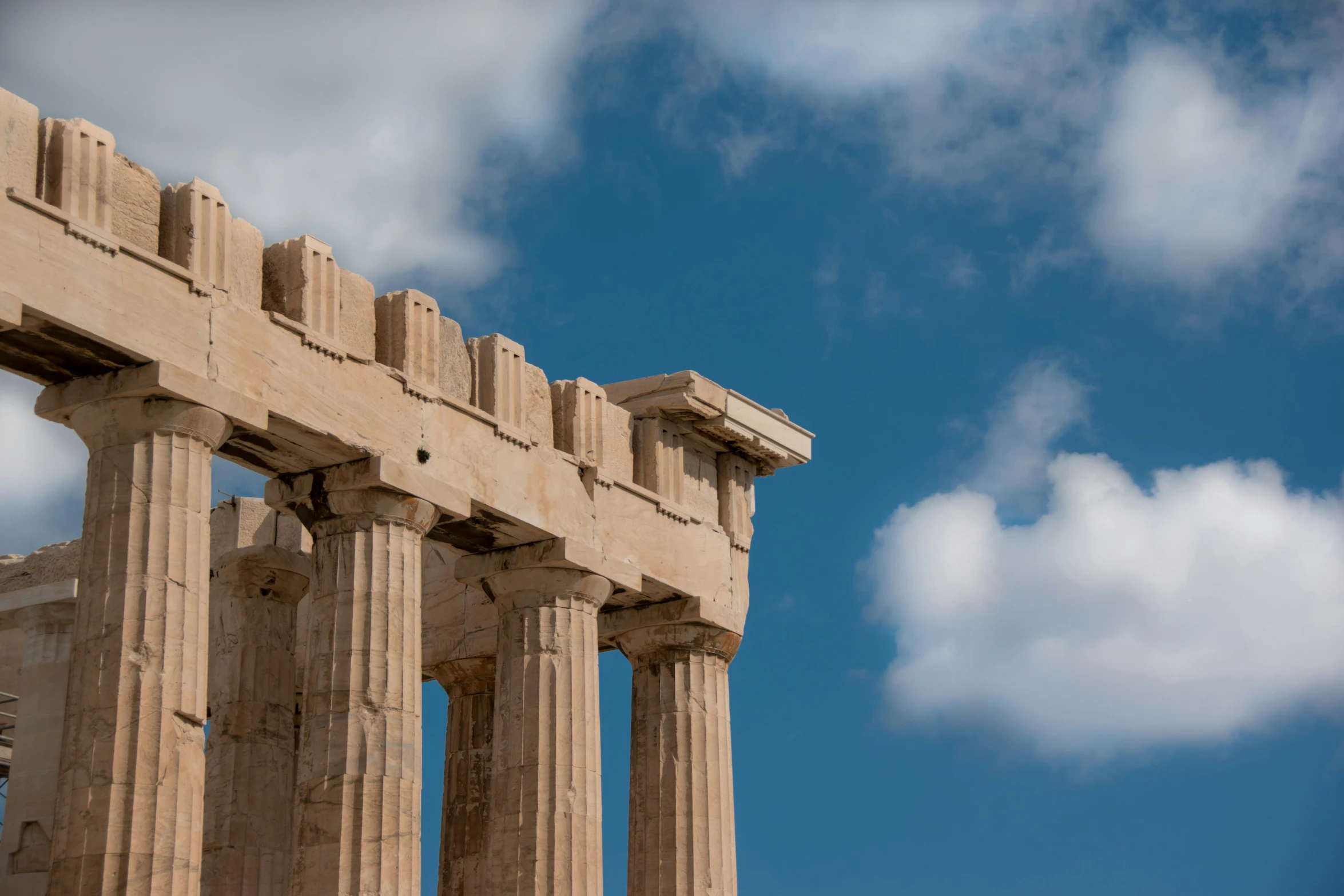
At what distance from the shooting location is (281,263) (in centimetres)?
2531

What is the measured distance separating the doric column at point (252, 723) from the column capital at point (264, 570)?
0.04ft

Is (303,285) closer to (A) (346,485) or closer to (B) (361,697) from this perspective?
(A) (346,485)

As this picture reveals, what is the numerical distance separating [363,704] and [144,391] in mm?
4864

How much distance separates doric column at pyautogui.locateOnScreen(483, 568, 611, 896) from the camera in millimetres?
27828

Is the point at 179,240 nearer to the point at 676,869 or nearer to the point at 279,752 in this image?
the point at 279,752

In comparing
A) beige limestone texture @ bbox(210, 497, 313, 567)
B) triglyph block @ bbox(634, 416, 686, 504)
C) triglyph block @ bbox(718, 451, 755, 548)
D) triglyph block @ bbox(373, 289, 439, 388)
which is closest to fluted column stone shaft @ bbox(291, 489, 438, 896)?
triglyph block @ bbox(373, 289, 439, 388)

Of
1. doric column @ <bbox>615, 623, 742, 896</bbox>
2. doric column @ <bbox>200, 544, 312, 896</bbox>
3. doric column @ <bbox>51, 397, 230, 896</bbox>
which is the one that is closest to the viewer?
doric column @ <bbox>51, 397, 230, 896</bbox>

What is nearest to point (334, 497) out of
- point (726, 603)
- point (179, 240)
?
point (179, 240)

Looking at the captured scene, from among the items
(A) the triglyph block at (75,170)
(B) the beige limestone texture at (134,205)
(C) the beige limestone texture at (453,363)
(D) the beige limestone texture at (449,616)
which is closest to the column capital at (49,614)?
(D) the beige limestone texture at (449,616)

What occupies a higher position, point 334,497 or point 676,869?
point 334,497

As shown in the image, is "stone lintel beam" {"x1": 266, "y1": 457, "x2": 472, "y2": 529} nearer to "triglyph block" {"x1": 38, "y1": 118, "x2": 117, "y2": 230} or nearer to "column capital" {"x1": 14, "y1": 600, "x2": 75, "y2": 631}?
"triglyph block" {"x1": 38, "y1": 118, "x2": 117, "y2": 230}

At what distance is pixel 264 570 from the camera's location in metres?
30.6

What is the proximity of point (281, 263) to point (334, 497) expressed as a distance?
297cm

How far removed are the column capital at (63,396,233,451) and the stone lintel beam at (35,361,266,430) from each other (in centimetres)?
7
